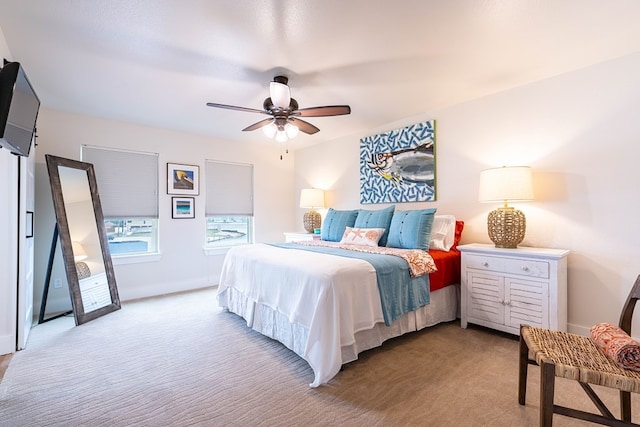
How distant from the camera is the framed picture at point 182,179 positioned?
4.34m

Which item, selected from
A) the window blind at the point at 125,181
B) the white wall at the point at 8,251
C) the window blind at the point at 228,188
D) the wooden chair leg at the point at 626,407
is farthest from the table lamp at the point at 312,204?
the wooden chair leg at the point at 626,407

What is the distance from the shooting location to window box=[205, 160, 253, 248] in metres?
4.78

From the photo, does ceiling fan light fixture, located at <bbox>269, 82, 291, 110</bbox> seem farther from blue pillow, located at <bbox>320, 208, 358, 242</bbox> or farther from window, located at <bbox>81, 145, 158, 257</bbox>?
window, located at <bbox>81, 145, 158, 257</bbox>

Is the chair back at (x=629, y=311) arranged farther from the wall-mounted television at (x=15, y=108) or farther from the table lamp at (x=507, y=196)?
the wall-mounted television at (x=15, y=108)

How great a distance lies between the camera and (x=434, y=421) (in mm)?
1619

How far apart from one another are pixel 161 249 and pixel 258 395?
313 centimetres

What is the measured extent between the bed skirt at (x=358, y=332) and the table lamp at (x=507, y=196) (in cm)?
72

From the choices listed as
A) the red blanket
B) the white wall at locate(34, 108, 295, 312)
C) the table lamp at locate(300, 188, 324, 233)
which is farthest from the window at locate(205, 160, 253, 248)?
the red blanket

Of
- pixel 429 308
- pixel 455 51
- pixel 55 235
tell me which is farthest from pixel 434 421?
Answer: pixel 55 235

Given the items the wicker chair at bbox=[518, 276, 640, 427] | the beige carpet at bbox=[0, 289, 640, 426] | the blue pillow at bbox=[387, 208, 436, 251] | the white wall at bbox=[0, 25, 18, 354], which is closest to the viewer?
the wicker chair at bbox=[518, 276, 640, 427]

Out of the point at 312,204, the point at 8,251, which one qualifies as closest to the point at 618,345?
the point at 312,204

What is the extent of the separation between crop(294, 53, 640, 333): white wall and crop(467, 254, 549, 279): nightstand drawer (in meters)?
0.50

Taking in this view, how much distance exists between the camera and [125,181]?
402 cm

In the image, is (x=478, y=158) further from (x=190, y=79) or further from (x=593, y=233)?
(x=190, y=79)
